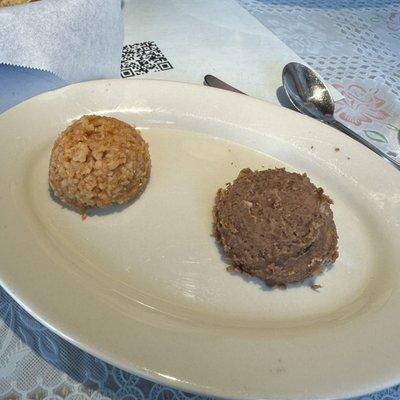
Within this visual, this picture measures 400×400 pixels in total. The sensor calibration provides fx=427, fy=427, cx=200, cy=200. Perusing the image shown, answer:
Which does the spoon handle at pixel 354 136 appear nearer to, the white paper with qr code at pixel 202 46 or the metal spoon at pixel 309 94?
the metal spoon at pixel 309 94

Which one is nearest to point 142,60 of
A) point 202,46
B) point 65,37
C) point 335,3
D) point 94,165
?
point 202,46

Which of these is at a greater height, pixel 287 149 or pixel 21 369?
pixel 287 149

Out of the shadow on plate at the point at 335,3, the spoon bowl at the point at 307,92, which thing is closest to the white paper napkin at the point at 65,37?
the spoon bowl at the point at 307,92

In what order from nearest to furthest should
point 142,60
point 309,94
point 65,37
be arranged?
point 65,37, point 309,94, point 142,60

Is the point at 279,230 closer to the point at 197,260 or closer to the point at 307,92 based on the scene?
the point at 197,260

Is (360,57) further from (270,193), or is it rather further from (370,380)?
(370,380)

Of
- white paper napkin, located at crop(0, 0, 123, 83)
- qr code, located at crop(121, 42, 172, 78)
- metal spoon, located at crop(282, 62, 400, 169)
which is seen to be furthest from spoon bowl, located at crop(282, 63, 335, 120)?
white paper napkin, located at crop(0, 0, 123, 83)

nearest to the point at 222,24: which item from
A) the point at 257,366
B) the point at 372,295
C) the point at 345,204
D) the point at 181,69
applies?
the point at 181,69

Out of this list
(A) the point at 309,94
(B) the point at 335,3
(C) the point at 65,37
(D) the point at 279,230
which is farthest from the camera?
(B) the point at 335,3
